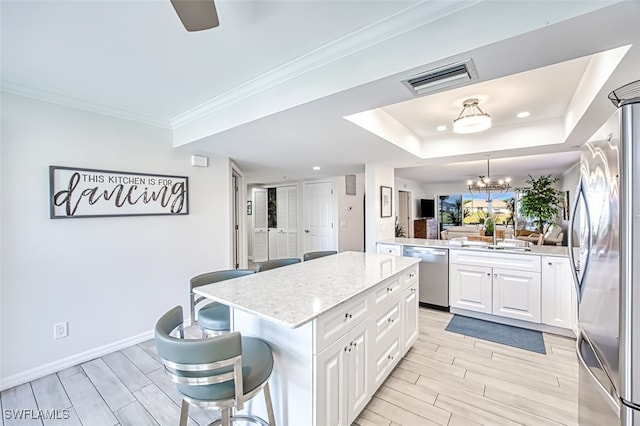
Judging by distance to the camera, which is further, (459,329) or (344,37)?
(459,329)

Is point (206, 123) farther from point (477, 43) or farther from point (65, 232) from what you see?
point (477, 43)

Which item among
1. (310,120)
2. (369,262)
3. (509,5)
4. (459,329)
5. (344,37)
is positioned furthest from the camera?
(459,329)

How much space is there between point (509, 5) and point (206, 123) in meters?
2.44

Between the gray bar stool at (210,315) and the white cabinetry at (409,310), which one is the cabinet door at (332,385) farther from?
the white cabinetry at (409,310)

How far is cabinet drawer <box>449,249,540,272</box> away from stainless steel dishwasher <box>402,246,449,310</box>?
135 millimetres

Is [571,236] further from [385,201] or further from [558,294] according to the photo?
[385,201]

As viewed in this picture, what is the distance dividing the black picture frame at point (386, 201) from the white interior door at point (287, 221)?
120 inches

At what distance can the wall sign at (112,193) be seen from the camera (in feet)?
7.91

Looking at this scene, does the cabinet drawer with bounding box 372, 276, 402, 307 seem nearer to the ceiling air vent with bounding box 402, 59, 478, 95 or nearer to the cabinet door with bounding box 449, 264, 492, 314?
the ceiling air vent with bounding box 402, 59, 478, 95

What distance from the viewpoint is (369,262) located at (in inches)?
104

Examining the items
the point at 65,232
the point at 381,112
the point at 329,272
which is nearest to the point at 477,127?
the point at 381,112

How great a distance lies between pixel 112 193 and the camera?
270 centimetres

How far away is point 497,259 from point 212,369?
3.35 m

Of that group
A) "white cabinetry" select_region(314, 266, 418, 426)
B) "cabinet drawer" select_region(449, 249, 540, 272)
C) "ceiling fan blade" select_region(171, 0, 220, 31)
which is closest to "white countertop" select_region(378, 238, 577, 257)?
"cabinet drawer" select_region(449, 249, 540, 272)
